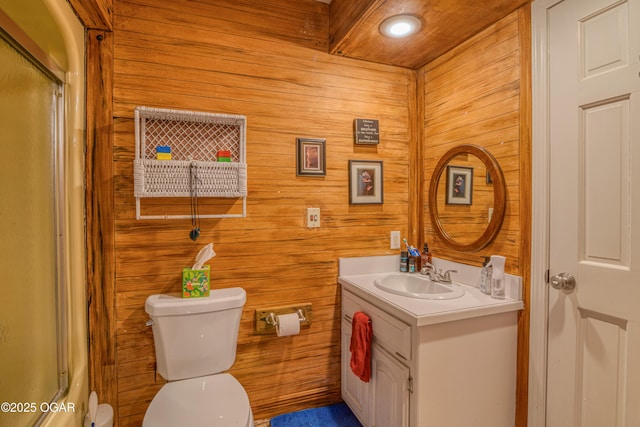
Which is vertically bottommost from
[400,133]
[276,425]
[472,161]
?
[276,425]

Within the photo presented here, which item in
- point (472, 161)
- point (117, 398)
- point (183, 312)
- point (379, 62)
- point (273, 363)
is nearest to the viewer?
point (183, 312)

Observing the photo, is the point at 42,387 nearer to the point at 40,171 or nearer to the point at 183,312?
the point at 183,312

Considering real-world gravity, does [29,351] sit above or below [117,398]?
above

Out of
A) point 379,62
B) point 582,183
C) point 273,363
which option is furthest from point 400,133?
point 273,363

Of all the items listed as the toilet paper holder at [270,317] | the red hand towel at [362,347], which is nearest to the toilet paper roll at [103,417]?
the toilet paper holder at [270,317]

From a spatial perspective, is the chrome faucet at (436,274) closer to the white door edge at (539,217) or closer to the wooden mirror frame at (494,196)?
the wooden mirror frame at (494,196)

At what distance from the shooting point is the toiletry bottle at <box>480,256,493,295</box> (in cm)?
155

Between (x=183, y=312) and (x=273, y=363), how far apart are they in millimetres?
673

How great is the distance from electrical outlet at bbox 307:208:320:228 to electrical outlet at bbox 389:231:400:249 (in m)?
0.52

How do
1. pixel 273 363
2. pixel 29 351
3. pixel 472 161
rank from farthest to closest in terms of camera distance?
pixel 273 363 → pixel 472 161 → pixel 29 351

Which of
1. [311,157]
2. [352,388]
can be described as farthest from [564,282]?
[311,157]

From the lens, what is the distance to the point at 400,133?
6.95 ft

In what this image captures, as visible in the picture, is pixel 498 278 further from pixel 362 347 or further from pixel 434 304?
pixel 362 347

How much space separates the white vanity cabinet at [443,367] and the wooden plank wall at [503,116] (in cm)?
11
